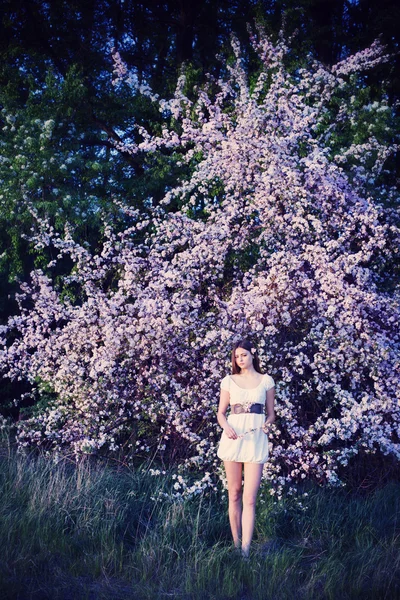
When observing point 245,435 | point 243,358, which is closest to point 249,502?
point 245,435

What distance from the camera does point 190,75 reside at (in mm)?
11172

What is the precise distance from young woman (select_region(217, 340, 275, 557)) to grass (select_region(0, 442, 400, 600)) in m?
0.32

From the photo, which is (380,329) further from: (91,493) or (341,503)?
(91,493)

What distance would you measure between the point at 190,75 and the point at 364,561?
882 cm

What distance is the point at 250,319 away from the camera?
7.72m

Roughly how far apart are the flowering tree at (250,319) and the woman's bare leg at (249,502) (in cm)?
143

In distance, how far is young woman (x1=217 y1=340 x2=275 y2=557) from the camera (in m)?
5.39

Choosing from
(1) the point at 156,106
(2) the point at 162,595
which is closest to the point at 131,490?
(2) the point at 162,595

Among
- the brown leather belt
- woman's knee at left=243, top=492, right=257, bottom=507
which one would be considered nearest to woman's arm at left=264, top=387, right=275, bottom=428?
the brown leather belt

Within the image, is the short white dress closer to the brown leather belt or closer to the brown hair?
the brown leather belt

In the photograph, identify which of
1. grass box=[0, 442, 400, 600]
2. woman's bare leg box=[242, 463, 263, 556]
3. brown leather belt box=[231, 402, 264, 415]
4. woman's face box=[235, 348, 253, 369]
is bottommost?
grass box=[0, 442, 400, 600]

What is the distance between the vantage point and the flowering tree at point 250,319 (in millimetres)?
7477

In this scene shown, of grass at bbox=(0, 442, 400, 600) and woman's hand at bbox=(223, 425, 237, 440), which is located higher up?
woman's hand at bbox=(223, 425, 237, 440)

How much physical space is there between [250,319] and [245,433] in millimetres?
2466
